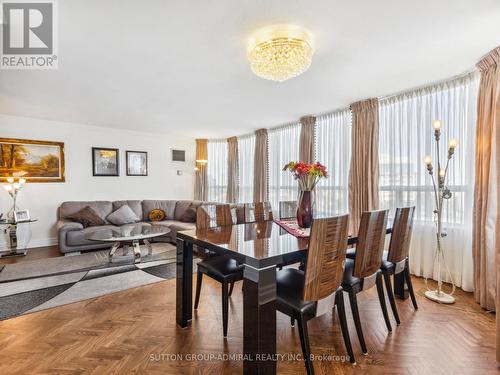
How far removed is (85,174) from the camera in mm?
5266

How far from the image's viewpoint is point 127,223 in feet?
16.5

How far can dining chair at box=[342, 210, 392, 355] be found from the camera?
182 cm

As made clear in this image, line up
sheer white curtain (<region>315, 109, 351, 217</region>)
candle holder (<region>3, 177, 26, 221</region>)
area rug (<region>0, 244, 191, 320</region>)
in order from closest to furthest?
area rug (<region>0, 244, 191, 320</region>), sheer white curtain (<region>315, 109, 351, 217</region>), candle holder (<region>3, 177, 26, 221</region>)

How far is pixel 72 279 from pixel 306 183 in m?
3.16

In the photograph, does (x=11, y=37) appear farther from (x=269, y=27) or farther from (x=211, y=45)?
(x=269, y=27)

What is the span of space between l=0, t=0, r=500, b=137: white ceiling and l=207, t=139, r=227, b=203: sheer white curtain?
2.48m

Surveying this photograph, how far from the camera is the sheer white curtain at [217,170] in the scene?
22.0ft

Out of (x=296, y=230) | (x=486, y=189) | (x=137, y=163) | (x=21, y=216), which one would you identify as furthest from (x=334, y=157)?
(x=21, y=216)

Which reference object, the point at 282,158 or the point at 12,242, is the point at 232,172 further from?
the point at 12,242

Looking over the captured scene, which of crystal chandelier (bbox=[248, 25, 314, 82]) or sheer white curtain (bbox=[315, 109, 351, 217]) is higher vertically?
crystal chandelier (bbox=[248, 25, 314, 82])


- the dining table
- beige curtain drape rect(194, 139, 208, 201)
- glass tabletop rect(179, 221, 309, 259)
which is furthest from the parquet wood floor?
beige curtain drape rect(194, 139, 208, 201)

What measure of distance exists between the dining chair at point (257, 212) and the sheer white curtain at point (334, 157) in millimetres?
1102

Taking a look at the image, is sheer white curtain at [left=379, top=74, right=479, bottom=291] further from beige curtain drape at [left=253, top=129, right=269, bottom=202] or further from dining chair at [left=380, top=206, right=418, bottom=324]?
beige curtain drape at [left=253, top=129, right=269, bottom=202]

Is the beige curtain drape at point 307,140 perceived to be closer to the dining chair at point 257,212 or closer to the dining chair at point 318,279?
the dining chair at point 257,212
